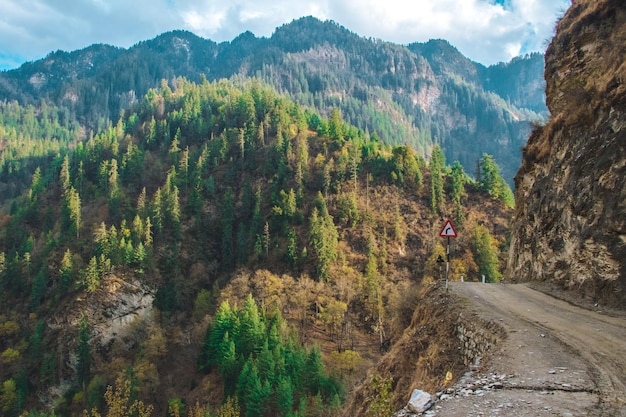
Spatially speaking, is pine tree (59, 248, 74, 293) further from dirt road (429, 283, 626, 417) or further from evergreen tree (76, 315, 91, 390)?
dirt road (429, 283, 626, 417)

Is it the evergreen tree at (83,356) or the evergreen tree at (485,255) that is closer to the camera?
the evergreen tree at (485,255)

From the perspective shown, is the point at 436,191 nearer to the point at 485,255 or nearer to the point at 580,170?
the point at 485,255

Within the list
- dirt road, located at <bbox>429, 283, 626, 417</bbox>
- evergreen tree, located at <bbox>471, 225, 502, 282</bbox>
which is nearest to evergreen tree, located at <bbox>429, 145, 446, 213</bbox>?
evergreen tree, located at <bbox>471, 225, 502, 282</bbox>

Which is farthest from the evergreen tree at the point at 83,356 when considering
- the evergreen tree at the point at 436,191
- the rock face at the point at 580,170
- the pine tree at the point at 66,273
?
the rock face at the point at 580,170

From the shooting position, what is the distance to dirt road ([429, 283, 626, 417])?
7746 millimetres

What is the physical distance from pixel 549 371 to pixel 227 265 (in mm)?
103286

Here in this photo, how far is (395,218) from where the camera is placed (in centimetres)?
10038

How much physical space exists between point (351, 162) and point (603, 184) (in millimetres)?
94617

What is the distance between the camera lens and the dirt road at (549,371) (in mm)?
7746

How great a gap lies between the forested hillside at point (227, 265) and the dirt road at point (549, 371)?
4289 centimetres

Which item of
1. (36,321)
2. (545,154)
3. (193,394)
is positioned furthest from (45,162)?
(545,154)

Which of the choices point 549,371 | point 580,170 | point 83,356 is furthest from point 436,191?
point 549,371

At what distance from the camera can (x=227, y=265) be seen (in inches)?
4269

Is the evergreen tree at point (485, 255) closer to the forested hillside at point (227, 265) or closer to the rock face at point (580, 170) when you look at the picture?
the forested hillside at point (227, 265)
